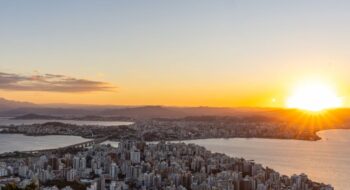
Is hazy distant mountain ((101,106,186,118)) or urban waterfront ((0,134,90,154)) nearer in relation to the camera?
urban waterfront ((0,134,90,154))

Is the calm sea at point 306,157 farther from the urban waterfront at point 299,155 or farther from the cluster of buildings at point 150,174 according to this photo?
the cluster of buildings at point 150,174

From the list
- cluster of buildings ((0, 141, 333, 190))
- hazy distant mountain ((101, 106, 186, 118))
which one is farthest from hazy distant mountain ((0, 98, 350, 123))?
cluster of buildings ((0, 141, 333, 190))

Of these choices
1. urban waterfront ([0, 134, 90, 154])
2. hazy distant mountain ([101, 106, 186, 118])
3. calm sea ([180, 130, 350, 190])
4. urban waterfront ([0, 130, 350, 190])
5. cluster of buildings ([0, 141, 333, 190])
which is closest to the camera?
cluster of buildings ([0, 141, 333, 190])

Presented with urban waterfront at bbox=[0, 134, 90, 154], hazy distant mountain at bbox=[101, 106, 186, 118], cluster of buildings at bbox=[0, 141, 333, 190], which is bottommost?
urban waterfront at bbox=[0, 134, 90, 154]

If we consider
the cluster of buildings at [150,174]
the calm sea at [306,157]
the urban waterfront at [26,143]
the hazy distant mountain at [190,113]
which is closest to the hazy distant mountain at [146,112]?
the hazy distant mountain at [190,113]

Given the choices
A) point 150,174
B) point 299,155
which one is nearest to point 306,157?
point 299,155

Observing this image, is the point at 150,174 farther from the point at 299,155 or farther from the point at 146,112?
the point at 146,112

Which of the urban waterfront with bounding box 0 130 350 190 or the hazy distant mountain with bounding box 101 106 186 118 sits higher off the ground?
the hazy distant mountain with bounding box 101 106 186 118

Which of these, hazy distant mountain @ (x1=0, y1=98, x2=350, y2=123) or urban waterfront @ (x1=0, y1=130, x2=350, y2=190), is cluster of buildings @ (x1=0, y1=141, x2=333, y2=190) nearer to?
urban waterfront @ (x1=0, y1=130, x2=350, y2=190)

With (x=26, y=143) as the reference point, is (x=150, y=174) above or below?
above
